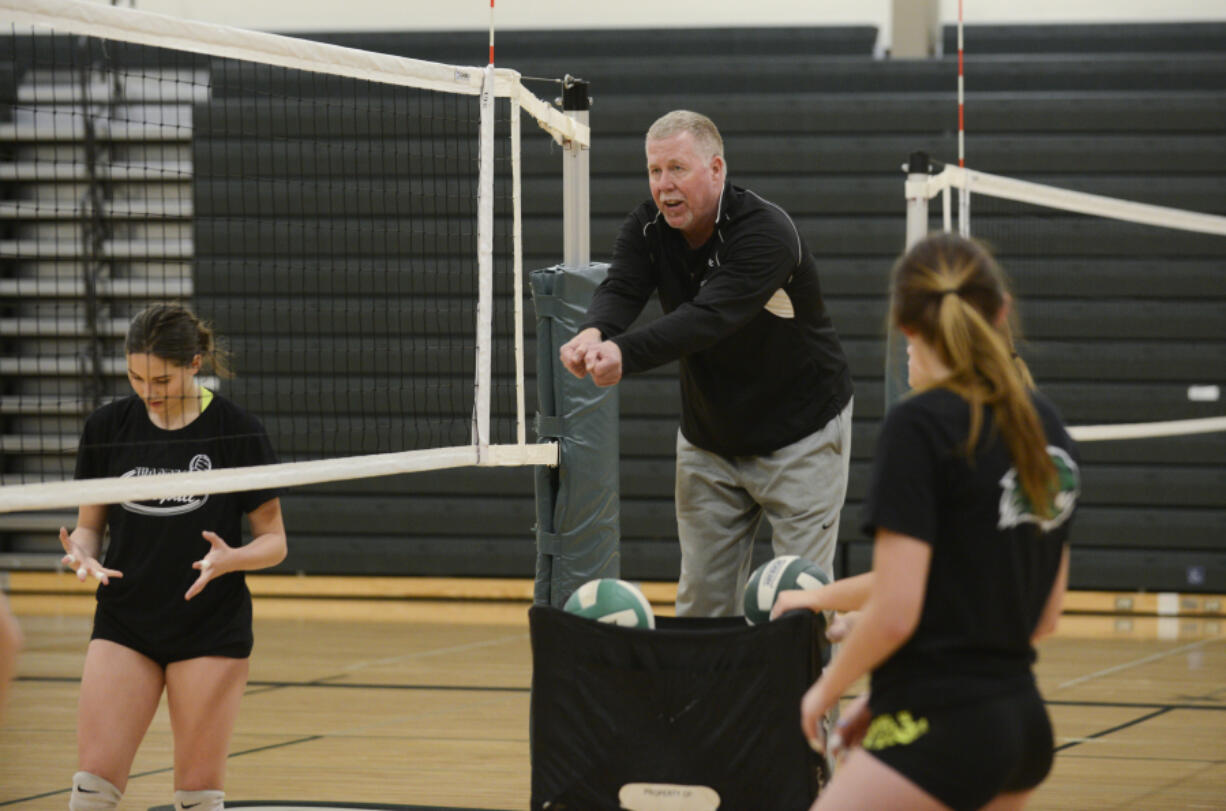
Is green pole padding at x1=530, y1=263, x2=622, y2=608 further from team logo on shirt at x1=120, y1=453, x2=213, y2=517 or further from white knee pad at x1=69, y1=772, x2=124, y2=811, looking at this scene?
white knee pad at x1=69, y1=772, x2=124, y2=811

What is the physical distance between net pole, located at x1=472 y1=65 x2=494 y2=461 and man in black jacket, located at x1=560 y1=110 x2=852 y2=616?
0.46 m

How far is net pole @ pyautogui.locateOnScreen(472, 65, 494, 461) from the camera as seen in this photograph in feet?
13.6

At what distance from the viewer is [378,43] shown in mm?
9141

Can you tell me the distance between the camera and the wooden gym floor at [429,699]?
4.75 m

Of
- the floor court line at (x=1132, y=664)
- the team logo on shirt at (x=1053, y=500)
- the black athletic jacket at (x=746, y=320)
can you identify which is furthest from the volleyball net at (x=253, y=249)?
the team logo on shirt at (x=1053, y=500)

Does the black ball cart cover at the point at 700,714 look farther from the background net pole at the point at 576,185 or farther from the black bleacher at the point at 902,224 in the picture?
the black bleacher at the point at 902,224

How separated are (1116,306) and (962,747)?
7.17m

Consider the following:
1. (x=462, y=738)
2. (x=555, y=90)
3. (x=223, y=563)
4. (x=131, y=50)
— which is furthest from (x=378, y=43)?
(x=223, y=563)

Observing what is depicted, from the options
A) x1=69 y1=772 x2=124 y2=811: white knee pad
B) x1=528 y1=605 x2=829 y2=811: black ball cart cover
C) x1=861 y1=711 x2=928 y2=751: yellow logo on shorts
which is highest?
x1=861 y1=711 x2=928 y2=751: yellow logo on shorts

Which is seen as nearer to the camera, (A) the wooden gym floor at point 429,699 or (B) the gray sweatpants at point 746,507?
(B) the gray sweatpants at point 746,507

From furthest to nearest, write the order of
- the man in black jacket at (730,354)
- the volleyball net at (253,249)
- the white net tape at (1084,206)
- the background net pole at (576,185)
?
1. the volleyball net at (253,249)
2. the white net tape at (1084,206)
3. the background net pole at (576,185)
4. the man in black jacket at (730,354)

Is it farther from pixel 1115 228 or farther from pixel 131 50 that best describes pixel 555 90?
pixel 1115 228

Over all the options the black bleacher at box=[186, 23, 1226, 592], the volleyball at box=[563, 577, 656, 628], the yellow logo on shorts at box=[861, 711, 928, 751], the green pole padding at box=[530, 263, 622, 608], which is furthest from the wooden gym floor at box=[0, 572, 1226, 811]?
the yellow logo on shorts at box=[861, 711, 928, 751]

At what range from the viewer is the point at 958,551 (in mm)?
2033
